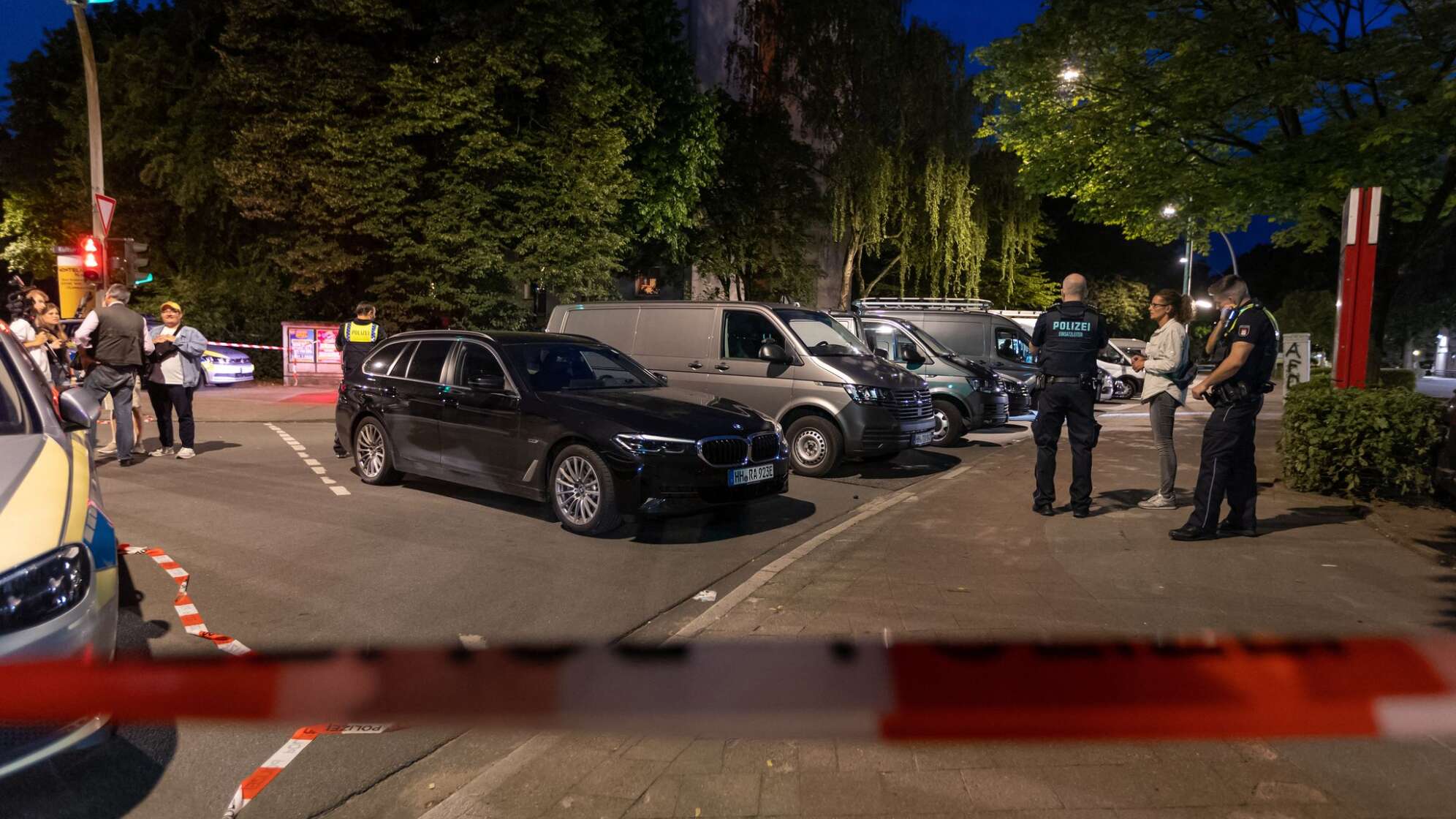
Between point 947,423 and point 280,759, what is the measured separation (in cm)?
1087

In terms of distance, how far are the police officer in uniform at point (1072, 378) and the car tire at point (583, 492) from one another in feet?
11.1

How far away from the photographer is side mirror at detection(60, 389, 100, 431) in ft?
14.0

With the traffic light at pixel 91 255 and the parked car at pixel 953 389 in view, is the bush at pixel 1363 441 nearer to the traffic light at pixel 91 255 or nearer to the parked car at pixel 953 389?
the parked car at pixel 953 389

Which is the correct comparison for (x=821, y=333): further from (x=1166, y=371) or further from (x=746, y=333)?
(x=1166, y=371)

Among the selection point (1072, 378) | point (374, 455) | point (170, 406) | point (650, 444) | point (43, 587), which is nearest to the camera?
point (43, 587)

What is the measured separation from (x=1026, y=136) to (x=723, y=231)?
14.6 metres

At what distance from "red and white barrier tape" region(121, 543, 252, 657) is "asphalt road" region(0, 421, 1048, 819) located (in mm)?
53

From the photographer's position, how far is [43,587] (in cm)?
288

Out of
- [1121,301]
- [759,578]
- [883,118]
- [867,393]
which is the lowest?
[759,578]

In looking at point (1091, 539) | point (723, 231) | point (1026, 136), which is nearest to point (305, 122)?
point (723, 231)

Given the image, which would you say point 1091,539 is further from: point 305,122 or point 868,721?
point 305,122

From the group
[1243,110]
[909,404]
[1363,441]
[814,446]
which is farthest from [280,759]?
[1243,110]

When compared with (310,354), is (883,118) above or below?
above

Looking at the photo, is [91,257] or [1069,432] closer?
[1069,432]
